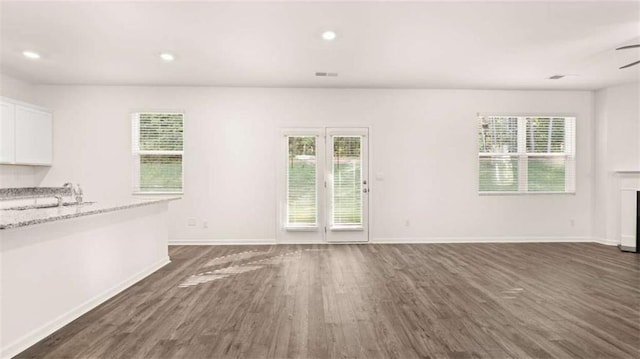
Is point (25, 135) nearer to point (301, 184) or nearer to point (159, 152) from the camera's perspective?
point (159, 152)

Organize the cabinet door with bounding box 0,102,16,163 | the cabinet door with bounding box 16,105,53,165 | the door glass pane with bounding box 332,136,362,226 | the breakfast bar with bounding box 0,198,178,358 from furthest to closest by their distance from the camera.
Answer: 1. the door glass pane with bounding box 332,136,362,226
2. the cabinet door with bounding box 16,105,53,165
3. the cabinet door with bounding box 0,102,16,163
4. the breakfast bar with bounding box 0,198,178,358

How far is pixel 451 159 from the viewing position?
20.6 feet

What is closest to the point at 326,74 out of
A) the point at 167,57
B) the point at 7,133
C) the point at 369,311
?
the point at 167,57

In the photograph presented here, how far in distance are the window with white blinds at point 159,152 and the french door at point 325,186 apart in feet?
6.16

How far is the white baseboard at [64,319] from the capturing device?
7.66ft

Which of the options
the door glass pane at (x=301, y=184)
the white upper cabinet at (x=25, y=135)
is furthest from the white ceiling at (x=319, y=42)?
the door glass pane at (x=301, y=184)

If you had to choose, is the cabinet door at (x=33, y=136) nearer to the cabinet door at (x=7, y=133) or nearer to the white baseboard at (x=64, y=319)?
the cabinet door at (x=7, y=133)

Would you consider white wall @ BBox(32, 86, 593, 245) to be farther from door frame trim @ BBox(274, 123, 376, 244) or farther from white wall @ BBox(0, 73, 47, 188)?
white wall @ BBox(0, 73, 47, 188)

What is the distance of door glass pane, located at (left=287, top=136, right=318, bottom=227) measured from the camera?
616cm

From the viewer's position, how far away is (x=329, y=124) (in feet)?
20.3

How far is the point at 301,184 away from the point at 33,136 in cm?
436

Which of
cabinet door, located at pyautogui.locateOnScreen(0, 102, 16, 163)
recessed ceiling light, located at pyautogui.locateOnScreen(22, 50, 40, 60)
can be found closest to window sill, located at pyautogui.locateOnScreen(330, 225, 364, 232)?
recessed ceiling light, located at pyautogui.locateOnScreen(22, 50, 40, 60)

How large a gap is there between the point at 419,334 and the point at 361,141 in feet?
13.3

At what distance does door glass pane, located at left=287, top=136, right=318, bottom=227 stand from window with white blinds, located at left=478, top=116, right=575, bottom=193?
3089 mm
